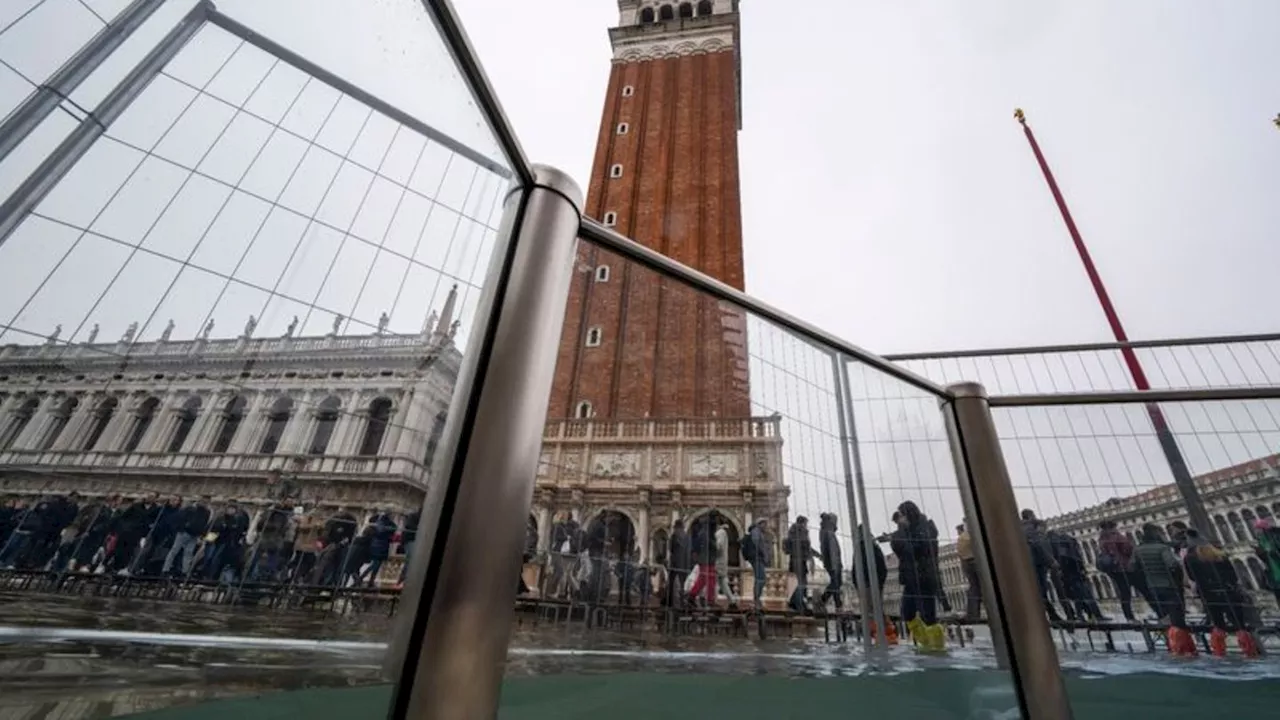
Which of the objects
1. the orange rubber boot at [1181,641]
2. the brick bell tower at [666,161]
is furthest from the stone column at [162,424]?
the brick bell tower at [666,161]

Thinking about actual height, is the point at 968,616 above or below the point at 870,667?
above

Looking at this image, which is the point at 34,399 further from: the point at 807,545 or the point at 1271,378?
the point at 1271,378

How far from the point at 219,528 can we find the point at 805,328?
5.63 ft

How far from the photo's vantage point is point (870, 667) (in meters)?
2.21

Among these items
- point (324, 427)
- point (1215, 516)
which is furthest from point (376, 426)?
point (1215, 516)

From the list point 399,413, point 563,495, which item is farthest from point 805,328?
point 399,413

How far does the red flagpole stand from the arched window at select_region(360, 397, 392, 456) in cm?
294

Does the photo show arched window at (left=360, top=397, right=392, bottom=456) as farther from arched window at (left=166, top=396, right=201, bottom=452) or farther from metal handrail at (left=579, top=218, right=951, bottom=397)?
metal handrail at (left=579, top=218, right=951, bottom=397)

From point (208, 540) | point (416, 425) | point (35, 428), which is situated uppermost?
point (416, 425)

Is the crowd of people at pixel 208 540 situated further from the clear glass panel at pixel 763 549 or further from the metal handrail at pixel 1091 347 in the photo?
the metal handrail at pixel 1091 347

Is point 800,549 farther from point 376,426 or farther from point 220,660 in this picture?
point 220,660

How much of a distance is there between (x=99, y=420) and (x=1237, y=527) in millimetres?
4727

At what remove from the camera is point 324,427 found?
1205 mm

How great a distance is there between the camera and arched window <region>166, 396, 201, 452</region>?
Answer: 1.11 metres
